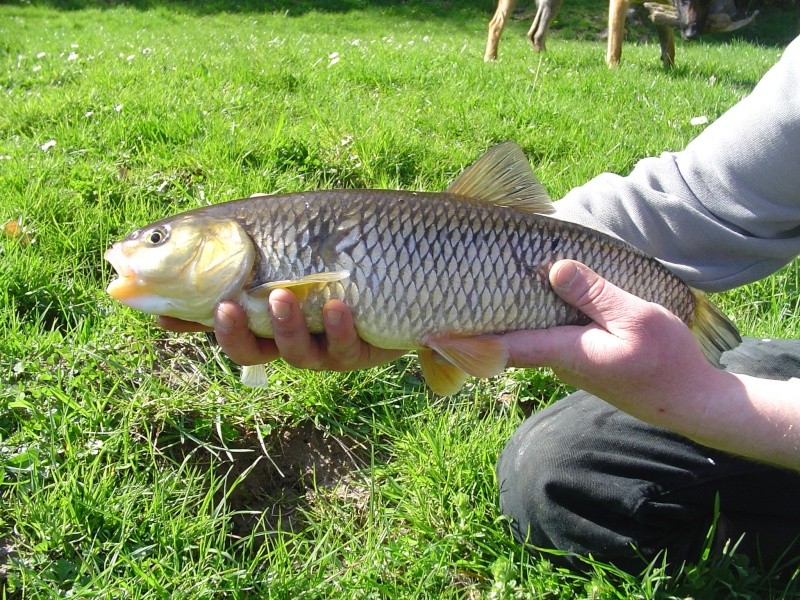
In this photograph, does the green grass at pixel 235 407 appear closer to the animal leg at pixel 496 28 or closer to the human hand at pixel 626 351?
the human hand at pixel 626 351

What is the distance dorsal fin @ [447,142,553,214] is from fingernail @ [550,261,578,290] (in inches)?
6.8

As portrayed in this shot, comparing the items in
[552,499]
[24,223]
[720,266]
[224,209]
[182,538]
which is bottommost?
[182,538]

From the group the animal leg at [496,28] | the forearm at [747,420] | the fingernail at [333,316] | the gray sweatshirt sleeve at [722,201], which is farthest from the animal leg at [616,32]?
the fingernail at [333,316]

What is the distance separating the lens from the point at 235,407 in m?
1.92

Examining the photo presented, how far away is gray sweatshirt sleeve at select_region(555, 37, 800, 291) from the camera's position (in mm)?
1677

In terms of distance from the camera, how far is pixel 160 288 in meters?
1.35

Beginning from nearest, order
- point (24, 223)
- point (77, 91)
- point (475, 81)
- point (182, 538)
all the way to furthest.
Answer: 1. point (182, 538)
2. point (24, 223)
3. point (77, 91)
4. point (475, 81)

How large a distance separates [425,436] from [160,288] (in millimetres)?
780

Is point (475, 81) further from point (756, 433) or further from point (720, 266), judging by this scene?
point (756, 433)

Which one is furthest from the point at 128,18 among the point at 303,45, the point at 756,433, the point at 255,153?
the point at 756,433

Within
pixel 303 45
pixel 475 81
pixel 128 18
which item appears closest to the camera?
pixel 475 81

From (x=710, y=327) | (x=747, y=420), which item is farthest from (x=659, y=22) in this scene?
(x=747, y=420)

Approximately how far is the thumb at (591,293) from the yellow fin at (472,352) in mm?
159

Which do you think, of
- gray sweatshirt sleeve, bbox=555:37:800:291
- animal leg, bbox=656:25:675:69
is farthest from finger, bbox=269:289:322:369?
animal leg, bbox=656:25:675:69
